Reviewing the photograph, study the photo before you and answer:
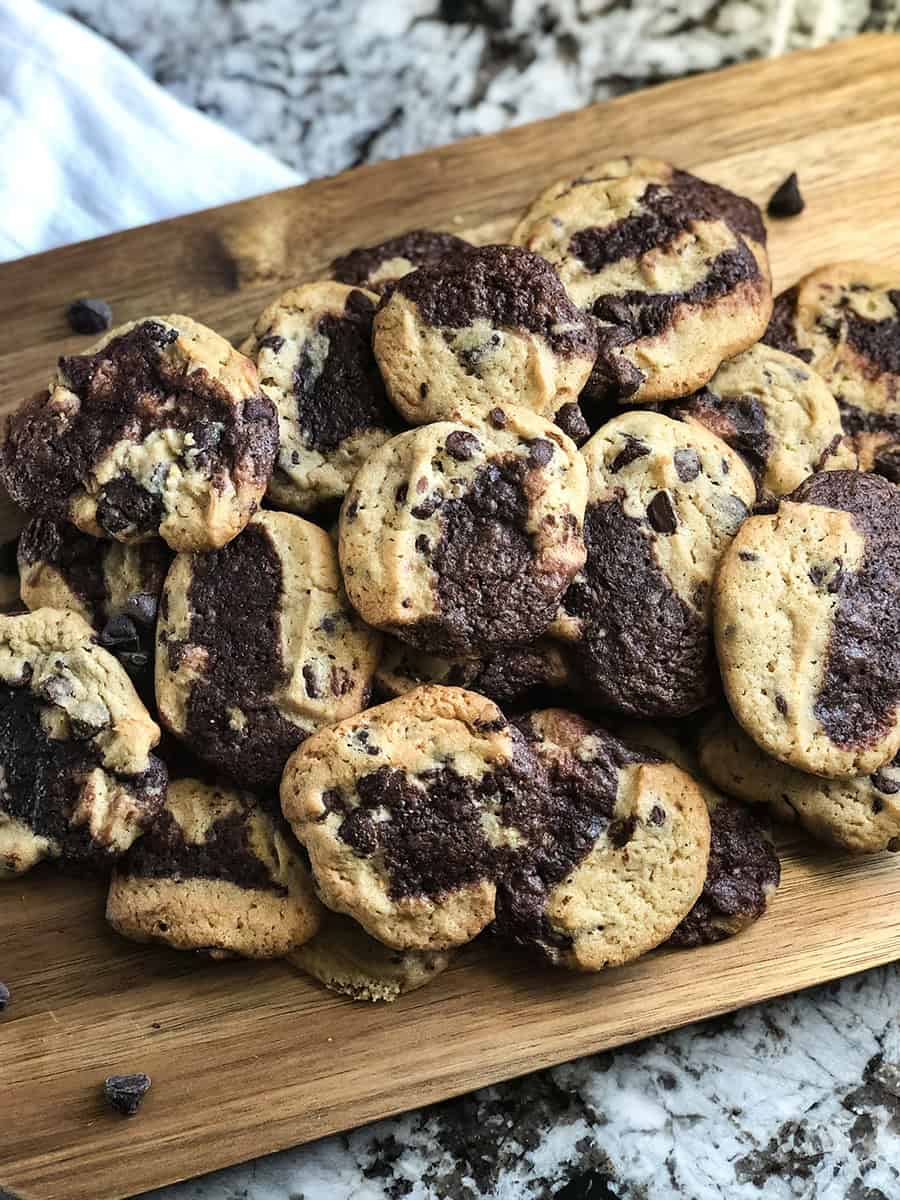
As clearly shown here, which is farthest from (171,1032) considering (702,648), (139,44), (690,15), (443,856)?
(690,15)

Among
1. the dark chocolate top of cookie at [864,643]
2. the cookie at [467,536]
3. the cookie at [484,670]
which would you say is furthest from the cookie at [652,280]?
the cookie at [484,670]

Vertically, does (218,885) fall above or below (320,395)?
below

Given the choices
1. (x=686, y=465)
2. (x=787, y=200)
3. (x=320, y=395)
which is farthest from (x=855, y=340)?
(x=320, y=395)

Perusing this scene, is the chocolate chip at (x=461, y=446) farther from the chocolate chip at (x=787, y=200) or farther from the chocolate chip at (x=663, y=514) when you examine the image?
the chocolate chip at (x=787, y=200)

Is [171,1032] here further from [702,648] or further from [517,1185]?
[702,648]

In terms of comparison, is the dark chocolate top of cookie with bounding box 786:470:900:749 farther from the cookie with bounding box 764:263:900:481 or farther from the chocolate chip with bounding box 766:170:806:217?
the chocolate chip with bounding box 766:170:806:217

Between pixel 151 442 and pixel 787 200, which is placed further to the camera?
pixel 787 200

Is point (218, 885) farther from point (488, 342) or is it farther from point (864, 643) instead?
point (864, 643)
